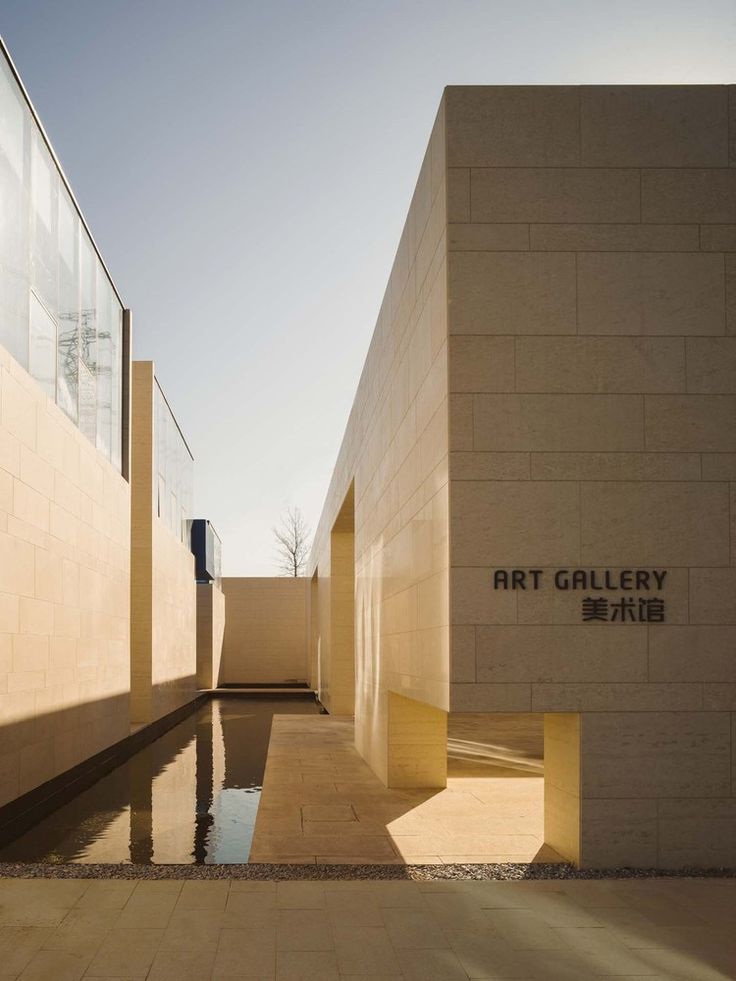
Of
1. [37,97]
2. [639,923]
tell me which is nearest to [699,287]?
[639,923]

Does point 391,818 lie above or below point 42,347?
below

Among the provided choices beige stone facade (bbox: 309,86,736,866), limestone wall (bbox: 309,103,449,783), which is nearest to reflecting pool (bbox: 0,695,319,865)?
limestone wall (bbox: 309,103,449,783)

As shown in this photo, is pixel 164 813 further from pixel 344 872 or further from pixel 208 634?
pixel 208 634

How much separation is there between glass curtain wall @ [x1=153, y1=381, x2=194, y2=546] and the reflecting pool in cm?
645

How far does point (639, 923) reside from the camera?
569cm

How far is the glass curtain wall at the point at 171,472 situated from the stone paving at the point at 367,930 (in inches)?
609

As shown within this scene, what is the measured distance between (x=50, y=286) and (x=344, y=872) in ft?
26.0

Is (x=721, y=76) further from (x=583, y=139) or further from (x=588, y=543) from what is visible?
(x=588, y=543)

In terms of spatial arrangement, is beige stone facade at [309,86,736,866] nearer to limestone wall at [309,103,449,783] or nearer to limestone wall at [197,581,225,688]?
limestone wall at [309,103,449,783]

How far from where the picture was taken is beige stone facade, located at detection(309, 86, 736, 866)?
705cm

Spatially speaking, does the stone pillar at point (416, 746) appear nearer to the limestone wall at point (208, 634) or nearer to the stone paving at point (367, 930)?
the stone paving at point (367, 930)

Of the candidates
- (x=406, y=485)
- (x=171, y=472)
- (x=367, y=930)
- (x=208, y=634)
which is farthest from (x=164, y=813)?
(x=208, y=634)

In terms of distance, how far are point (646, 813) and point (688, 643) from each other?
125 centimetres

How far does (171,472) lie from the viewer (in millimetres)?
24672
